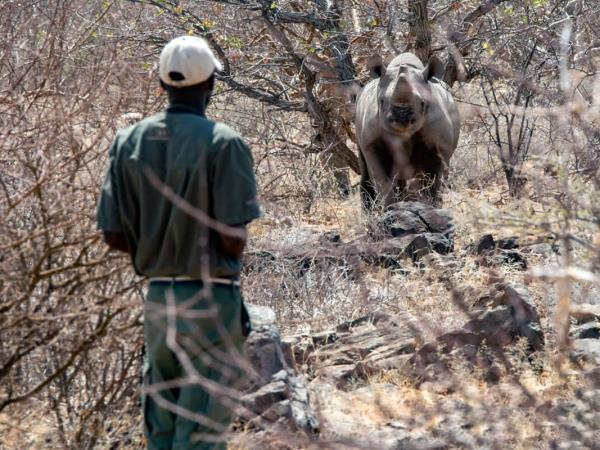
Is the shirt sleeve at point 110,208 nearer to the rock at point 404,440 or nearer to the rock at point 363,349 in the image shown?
the rock at point 404,440

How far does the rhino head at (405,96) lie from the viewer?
9.85 metres

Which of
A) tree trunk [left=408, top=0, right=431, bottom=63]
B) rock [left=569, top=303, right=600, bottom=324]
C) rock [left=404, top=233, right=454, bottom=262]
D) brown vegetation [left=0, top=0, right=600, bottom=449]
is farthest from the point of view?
tree trunk [left=408, top=0, right=431, bottom=63]

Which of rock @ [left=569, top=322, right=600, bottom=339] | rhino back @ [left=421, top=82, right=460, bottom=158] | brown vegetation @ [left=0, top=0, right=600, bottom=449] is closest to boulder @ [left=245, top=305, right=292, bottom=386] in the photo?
brown vegetation @ [left=0, top=0, right=600, bottom=449]

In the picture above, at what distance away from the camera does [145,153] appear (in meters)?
4.07

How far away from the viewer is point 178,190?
4.02 meters

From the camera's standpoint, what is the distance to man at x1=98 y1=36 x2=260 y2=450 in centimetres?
398

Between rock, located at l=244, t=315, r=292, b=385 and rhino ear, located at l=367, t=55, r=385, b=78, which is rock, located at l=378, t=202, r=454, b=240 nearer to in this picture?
rhino ear, located at l=367, t=55, r=385, b=78

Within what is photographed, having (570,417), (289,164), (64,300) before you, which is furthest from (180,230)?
(289,164)

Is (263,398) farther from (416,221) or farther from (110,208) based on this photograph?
(416,221)

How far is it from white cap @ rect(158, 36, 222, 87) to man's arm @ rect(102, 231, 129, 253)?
571mm

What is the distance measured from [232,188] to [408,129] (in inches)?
240

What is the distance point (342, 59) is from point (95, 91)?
695cm

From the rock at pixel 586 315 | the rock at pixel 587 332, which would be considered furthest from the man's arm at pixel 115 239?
the rock at pixel 586 315

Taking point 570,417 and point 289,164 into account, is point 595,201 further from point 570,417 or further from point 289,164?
point 289,164
